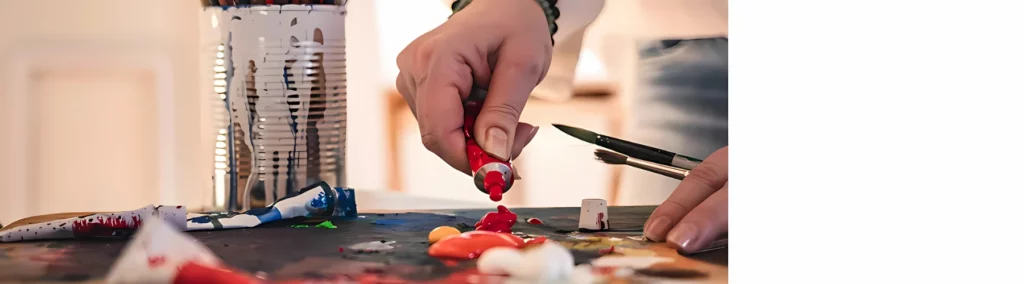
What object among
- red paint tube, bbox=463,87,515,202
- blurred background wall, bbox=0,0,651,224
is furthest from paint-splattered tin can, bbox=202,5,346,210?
red paint tube, bbox=463,87,515,202

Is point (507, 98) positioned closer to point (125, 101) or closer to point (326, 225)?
point (326, 225)

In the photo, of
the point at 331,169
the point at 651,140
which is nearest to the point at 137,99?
the point at 331,169

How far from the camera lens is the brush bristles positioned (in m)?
0.87

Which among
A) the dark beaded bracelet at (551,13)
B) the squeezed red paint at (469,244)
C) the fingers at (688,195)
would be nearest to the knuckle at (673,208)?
the fingers at (688,195)

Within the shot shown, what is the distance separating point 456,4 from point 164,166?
10.6 inches

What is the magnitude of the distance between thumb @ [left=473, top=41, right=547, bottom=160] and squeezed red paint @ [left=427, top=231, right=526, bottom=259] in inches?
5.0

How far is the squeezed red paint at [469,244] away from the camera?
60 cm

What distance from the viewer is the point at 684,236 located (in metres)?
0.62

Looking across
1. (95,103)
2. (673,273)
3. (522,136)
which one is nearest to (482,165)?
(522,136)

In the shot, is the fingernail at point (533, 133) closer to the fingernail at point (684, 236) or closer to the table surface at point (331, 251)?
the table surface at point (331, 251)

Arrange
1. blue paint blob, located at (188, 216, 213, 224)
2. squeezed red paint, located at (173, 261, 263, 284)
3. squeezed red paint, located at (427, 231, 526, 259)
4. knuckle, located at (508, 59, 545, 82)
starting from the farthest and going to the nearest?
knuckle, located at (508, 59, 545, 82), blue paint blob, located at (188, 216, 213, 224), squeezed red paint, located at (427, 231, 526, 259), squeezed red paint, located at (173, 261, 263, 284)

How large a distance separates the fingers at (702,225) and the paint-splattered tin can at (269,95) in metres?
0.31

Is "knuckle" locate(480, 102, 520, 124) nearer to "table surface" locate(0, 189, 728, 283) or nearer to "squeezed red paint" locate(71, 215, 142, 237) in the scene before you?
"table surface" locate(0, 189, 728, 283)
